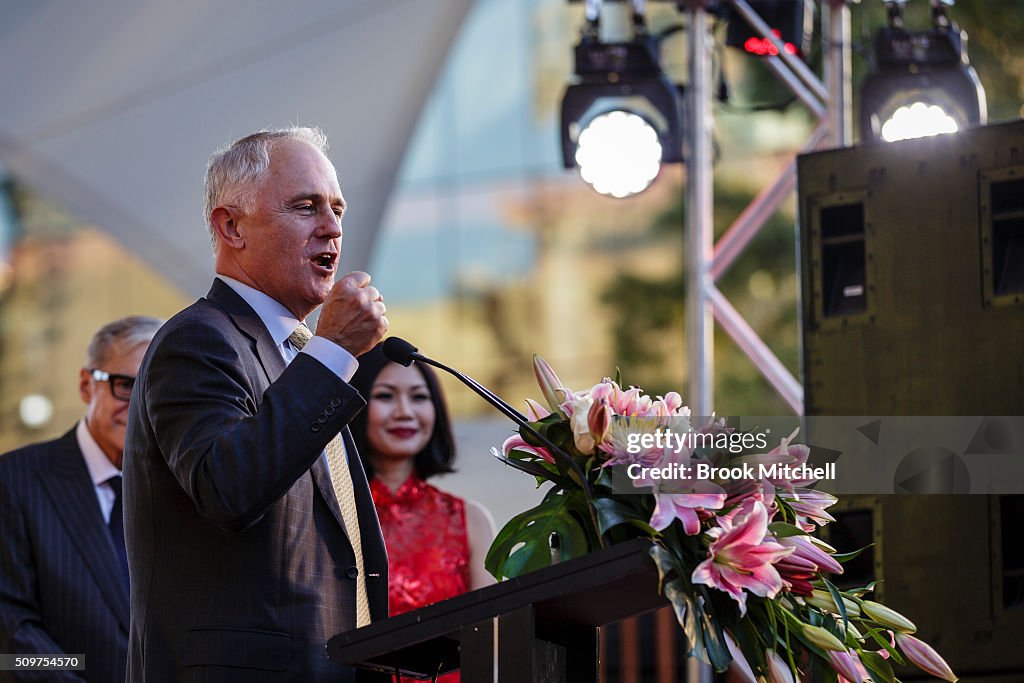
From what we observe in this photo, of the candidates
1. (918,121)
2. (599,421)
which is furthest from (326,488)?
(918,121)

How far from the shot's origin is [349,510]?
86.8 inches

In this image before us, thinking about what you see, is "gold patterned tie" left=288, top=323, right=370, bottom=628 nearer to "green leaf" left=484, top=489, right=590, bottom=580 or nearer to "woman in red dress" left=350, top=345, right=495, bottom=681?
"green leaf" left=484, top=489, right=590, bottom=580

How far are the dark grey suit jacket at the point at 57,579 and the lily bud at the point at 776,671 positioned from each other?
1.85 m

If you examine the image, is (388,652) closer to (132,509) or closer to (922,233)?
(132,509)

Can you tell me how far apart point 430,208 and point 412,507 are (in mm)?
13124

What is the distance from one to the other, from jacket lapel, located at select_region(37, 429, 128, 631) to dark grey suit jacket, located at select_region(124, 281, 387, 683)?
43.9 inches

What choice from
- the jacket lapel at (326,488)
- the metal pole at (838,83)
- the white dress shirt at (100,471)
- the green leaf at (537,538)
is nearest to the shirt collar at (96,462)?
the white dress shirt at (100,471)

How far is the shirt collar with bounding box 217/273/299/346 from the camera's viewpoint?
7.36ft

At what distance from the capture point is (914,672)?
2.90 metres

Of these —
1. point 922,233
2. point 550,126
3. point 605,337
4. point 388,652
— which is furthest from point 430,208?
point 388,652

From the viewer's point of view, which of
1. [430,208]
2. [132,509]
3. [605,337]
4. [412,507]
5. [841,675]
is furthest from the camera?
[430,208]

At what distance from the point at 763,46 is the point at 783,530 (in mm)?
2973

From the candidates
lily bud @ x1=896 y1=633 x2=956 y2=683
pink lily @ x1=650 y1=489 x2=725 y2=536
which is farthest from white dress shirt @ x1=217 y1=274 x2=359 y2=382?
lily bud @ x1=896 y1=633 x2=956 y2=683

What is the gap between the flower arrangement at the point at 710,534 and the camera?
1683 mm
